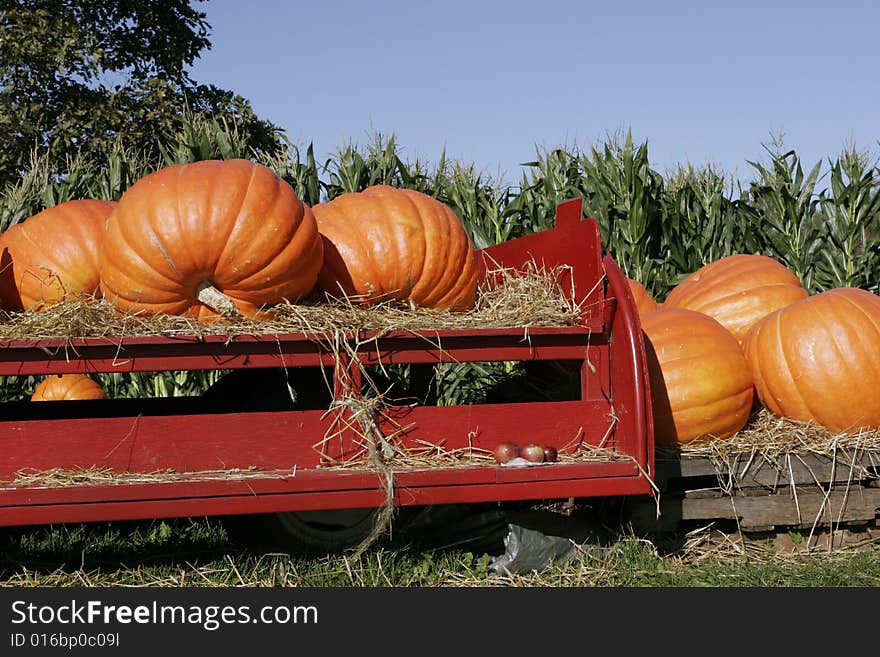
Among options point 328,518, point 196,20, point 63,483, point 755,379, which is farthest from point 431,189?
point 196,20

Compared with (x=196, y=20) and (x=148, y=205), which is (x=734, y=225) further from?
(x=196, y=20)

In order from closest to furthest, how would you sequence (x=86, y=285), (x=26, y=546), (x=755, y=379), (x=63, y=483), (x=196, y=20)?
(x=63, y=483) → (x=86, y=285) → (x=26, y=546) → (x=755, y=379) → (x=196, y=20)

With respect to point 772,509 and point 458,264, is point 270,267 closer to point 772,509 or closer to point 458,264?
point 458,264

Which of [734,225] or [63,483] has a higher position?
[734,225]

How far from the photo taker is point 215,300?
358 centimetres

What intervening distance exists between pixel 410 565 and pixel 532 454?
715 mm

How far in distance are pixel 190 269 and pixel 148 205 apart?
0.30 metres

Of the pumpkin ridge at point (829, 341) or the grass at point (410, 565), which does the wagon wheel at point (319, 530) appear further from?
the pumpkin ridge at point (829, 341)

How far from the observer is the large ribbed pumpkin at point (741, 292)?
16.5ft

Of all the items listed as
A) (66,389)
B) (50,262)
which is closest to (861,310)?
(50,262)

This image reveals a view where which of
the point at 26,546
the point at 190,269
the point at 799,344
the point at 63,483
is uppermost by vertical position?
the point at 190,269

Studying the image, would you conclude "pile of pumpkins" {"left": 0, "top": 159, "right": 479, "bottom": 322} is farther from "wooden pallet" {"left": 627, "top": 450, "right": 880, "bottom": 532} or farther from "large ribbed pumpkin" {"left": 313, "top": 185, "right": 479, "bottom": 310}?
"wooden pallet" {"left": 627, "top": 450, "right": 880, "bottom": 532}

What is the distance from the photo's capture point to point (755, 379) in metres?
4.58

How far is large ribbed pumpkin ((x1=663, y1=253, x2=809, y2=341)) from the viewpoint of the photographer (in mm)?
5023
